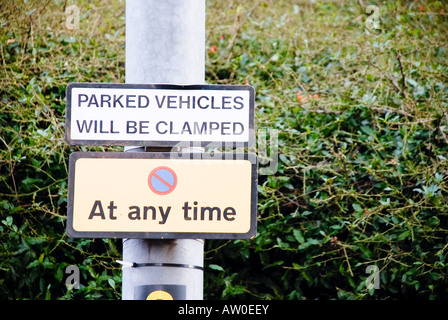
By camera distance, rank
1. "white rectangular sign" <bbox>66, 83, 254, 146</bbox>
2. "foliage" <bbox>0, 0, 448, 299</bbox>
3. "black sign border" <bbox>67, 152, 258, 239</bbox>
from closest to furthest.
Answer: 1. "black sign border" <bbox>67, 152, 258, 239</bbox>
2. "white rectangular sign" <bbox>66, 83, 254, 146</bbox>
3. "foliage" <bbox>0, 0, 448, 299</bbox>

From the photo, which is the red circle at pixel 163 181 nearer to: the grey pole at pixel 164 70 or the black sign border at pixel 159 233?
the black sign border at pixel 159 233

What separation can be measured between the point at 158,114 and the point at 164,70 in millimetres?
187

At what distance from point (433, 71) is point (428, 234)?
1.45 m

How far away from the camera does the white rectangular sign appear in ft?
8.38

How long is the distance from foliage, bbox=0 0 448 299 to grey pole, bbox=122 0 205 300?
170 centimetres

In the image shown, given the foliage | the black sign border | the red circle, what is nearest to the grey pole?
the black sign border

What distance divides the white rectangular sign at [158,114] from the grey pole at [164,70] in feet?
0.24

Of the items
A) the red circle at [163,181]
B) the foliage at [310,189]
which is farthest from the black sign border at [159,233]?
the foliage at [310,189]

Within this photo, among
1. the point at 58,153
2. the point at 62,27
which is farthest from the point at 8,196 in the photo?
the point at 62,27

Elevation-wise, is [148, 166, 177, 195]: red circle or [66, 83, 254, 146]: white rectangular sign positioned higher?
[66, 83, 254, 146]: white rectangular sign

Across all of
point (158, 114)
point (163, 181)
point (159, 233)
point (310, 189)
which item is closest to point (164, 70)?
point (158, 114)

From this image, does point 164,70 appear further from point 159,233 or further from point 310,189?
point 310,189

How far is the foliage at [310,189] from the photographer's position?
4.17m

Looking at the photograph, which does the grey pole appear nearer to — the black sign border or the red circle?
the black sign border
